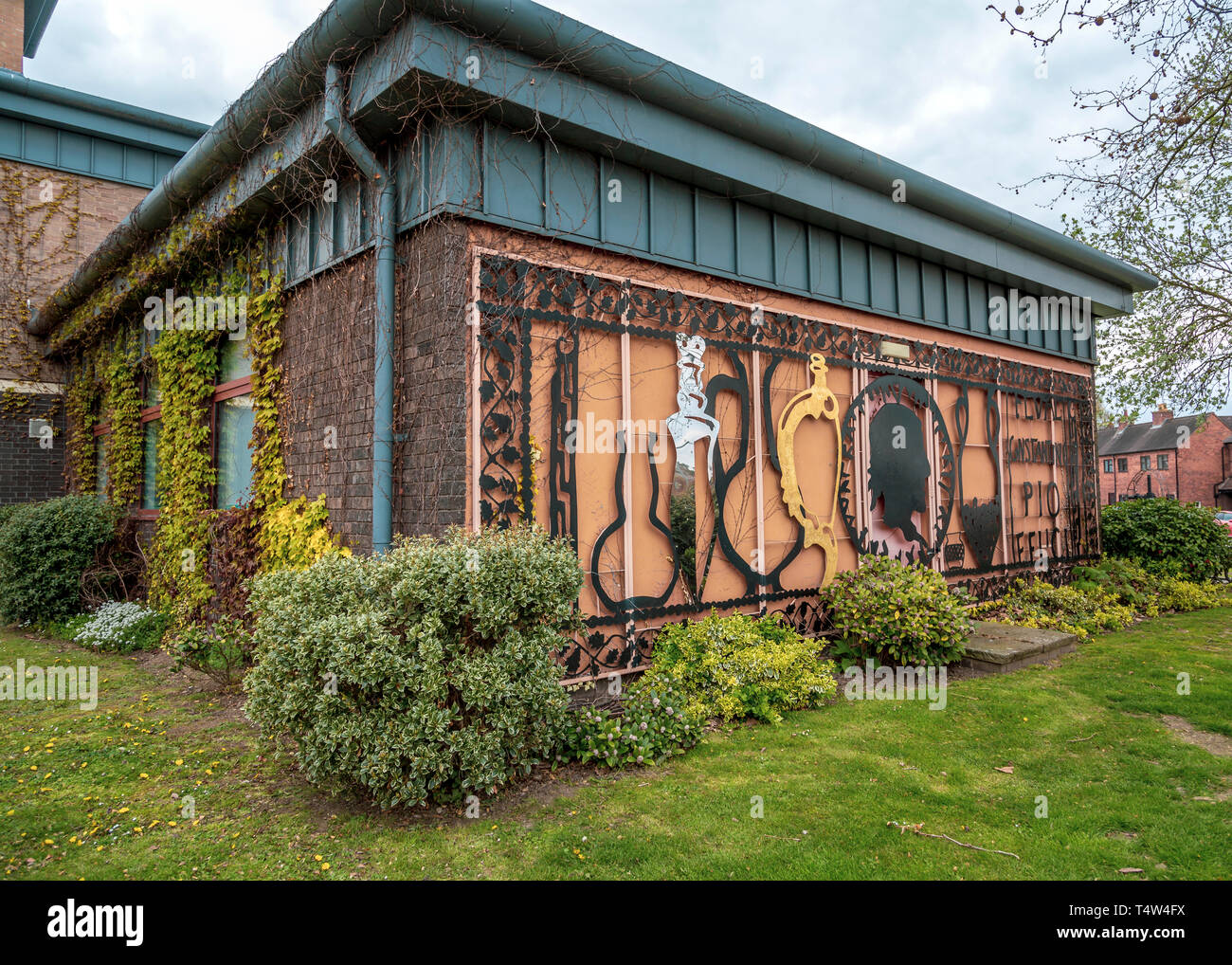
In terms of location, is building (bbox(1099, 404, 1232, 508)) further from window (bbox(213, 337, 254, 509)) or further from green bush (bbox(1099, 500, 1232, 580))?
window (bbox(213, 337, 254, 509))

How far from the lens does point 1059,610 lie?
29.3 feet

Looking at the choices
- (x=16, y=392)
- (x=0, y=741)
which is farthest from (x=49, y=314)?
(x=0, y=741)

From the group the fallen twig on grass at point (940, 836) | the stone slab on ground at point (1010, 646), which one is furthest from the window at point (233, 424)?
the stone slab on ground at point (1010, 646)

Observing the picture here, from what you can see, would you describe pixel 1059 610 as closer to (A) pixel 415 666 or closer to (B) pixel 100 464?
(A) pixel 415 666

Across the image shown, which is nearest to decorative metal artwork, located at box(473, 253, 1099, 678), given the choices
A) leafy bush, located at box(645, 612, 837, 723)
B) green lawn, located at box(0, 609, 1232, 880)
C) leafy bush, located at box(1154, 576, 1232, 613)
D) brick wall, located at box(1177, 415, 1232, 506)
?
leafy bush, located at box(645, 612, 837, 723)

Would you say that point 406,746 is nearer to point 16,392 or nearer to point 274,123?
point 274,123

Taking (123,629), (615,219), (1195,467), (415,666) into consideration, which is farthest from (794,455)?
(1195,467)

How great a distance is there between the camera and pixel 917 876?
9.69 feet

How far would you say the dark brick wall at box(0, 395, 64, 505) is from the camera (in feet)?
38.1

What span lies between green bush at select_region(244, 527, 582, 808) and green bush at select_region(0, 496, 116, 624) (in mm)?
6946

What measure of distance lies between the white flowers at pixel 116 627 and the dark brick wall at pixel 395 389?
128 inches

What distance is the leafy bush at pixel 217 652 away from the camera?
5.87m

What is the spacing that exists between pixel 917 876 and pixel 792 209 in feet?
19.4

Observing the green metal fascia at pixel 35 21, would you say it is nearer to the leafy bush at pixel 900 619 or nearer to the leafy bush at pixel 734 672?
the leafy bush at pixel 734 672
